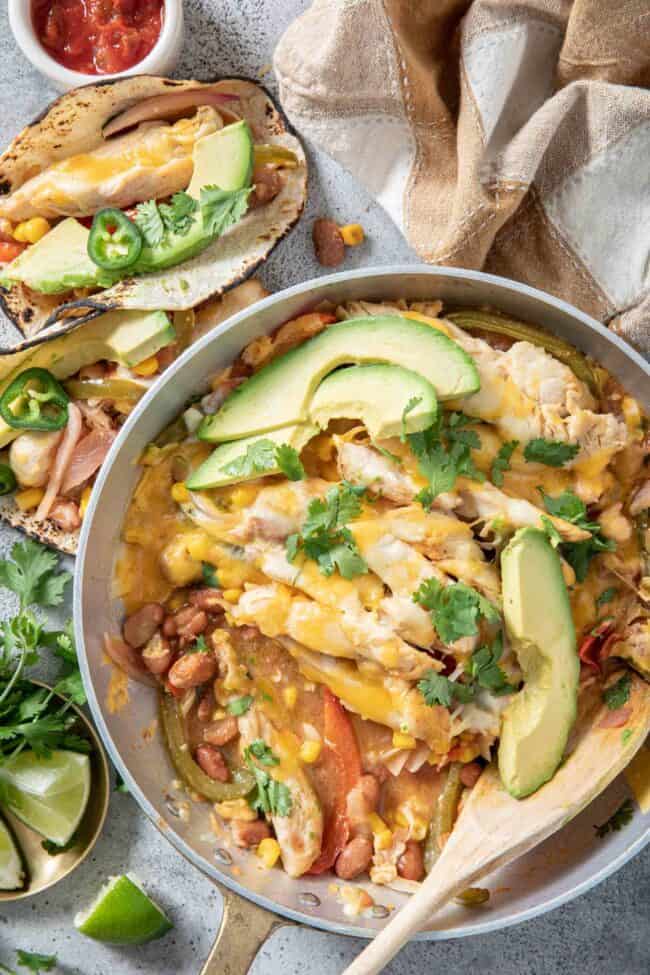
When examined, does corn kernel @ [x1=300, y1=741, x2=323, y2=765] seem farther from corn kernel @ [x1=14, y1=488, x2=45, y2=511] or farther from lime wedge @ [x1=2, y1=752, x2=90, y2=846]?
corn kernel @ [x1=14, y1=488, x2=45, y2=511]

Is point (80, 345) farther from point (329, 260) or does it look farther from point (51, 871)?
point (51, 871)

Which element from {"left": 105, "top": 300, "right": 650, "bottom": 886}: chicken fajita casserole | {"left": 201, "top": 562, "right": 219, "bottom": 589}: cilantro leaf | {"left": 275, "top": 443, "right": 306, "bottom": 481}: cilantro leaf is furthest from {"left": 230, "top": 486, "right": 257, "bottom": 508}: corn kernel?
{"left": 201, "top": 562, "right": 219, "bottom": 589}: cilantro leaf

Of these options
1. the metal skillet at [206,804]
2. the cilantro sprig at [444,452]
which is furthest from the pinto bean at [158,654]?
the cilantro sprig at [444,452]

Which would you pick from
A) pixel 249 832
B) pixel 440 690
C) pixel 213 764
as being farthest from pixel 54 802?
pixel 440 690

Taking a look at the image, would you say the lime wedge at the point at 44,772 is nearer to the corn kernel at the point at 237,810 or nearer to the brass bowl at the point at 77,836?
the brass bowl at the point at 77,836

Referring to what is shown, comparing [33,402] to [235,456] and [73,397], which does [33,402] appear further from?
[235,456]

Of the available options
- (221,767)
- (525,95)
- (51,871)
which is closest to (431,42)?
(525,95)
